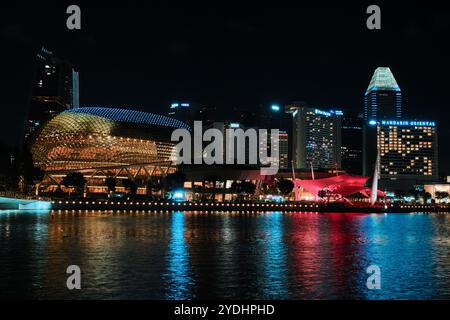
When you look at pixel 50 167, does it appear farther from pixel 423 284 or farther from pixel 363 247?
pixel 423 284

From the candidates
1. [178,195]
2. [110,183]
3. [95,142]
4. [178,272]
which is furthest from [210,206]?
[178,272]

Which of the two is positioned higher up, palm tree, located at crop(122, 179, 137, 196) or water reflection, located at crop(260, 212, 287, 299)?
palm tree, located at crop(122, 179, 137, 196)

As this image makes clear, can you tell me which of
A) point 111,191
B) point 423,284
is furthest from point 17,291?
point 111,191

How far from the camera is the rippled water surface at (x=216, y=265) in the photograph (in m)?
19.8

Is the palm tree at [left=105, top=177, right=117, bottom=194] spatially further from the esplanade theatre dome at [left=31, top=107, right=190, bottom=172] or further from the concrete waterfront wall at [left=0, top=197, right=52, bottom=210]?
the concrete waterfront wall at [left=0, top=197, right=52, bottom=210]

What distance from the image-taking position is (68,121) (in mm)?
116000

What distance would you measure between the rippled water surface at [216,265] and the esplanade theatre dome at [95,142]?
70.7 meters

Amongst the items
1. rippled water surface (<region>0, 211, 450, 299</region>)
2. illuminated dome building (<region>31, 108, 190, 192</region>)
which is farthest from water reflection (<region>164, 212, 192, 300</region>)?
illuminated dome building (<region>31, 108, 190, 192</region>)

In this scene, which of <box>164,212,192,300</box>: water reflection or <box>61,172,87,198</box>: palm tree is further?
<box>61,172,87,198</box>: palm tree

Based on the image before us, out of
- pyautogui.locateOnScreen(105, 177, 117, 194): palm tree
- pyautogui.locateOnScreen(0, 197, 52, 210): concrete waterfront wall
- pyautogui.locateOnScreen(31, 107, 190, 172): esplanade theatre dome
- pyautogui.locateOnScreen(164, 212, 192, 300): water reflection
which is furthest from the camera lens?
pyautogui.locateOnScreen(31, 107, 190, 172): esplanade theatre dome

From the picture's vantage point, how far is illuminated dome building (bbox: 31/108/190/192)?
11119cm

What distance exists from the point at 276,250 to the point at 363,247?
235 inches

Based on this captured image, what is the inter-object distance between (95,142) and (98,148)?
1.30 meters

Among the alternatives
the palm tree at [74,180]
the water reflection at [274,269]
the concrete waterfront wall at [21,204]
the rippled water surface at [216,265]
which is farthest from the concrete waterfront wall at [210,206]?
the water reflection at [274,269]
